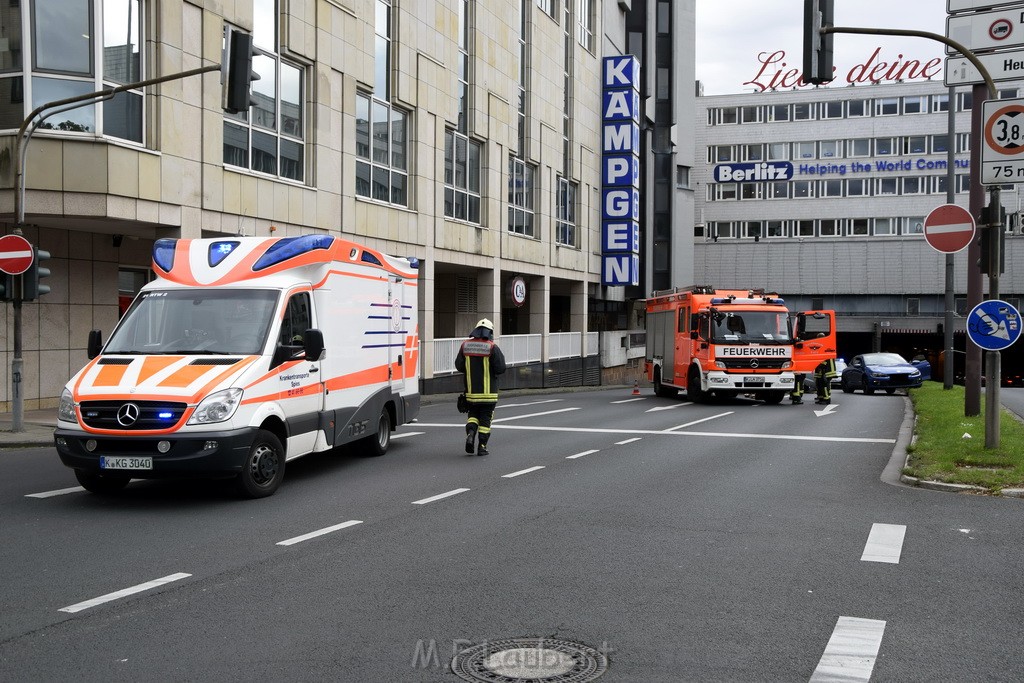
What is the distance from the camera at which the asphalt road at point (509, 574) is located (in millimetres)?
4918

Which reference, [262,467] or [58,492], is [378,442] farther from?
[58,492]

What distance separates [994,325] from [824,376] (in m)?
14.1

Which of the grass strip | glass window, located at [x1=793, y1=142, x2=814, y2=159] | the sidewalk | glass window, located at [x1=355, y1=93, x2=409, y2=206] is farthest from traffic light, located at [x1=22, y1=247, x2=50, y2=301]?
glass window, located at [x1=793, y1=142, x2=814, y2=159]

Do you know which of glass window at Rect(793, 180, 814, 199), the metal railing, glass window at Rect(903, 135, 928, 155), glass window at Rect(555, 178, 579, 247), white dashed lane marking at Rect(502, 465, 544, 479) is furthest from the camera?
glass window at Rect(793, 180, 814, 199)

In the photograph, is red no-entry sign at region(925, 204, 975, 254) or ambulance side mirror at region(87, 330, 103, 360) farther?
red no-entry sign at region(925, 204, 975, 254)

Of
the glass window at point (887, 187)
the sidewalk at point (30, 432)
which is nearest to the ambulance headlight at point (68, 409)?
the sidewalk at point (30, 432)

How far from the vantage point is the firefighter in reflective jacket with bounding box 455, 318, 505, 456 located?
12.8 metres

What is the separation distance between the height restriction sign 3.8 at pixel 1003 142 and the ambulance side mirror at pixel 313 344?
773 cm

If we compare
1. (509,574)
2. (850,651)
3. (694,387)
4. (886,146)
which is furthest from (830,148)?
(850,651)

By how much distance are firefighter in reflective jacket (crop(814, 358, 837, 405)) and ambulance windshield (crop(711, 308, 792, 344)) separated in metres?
1.68

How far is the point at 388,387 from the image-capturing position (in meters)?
13.3

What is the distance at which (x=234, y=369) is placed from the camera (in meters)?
9.32

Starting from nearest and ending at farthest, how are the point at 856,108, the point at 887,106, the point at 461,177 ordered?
the point at 461,177 → the point at 887,106 → the point at 856,108

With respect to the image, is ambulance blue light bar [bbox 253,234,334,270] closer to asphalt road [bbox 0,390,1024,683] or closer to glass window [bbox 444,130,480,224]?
A: asphalt road [bbox 0,390,1024,683]
